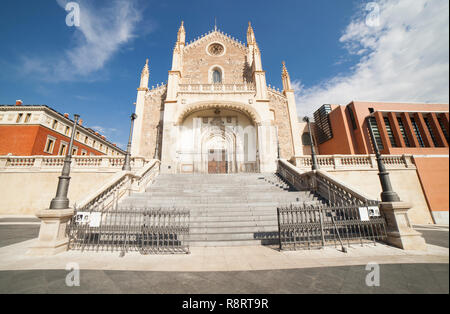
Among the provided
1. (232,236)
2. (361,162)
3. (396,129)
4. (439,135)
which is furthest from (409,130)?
(232,236)

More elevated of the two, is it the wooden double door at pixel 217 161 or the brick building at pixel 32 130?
the brick building at pixel 32 130

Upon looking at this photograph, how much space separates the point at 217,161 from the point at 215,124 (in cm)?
383

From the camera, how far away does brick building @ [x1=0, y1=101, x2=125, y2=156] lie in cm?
2027

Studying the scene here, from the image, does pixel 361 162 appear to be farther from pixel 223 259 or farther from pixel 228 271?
pixel 228 271

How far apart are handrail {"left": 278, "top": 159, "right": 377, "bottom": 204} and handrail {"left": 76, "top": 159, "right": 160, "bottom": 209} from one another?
8.56 meters

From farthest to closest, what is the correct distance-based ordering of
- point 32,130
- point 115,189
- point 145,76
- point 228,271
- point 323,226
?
1. point 32,130
2. point 145,76
3. point 115,189
4. point 323,226
5. point 228,271

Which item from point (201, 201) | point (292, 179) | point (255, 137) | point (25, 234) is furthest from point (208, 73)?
point (25, 234)

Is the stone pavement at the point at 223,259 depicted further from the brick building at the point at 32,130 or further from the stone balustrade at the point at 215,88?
the brick building at the point at 32,130

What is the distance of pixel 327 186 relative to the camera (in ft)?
25.7

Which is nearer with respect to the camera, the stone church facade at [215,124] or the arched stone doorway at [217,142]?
the stone church facade at [215,124]

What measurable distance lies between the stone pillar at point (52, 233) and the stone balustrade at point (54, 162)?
7.68 m

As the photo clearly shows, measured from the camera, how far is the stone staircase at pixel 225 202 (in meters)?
5.39

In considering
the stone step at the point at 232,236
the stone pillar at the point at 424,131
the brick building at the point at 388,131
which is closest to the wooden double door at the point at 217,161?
the brick building at the point at 388,131

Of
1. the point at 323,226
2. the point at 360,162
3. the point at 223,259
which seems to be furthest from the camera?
the point at 360,162
